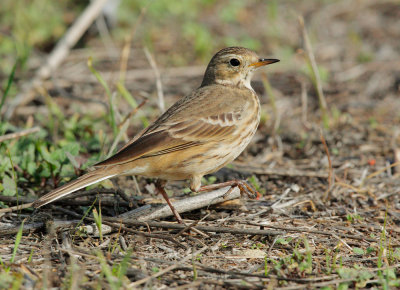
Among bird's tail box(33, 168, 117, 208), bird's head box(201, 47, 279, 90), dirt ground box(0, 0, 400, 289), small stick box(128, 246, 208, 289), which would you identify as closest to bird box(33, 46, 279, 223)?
bird's tail box(33, 168, 117, 208)

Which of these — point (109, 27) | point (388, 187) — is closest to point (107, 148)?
point (388, 187)

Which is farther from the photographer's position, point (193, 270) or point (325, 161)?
point (325, 161)

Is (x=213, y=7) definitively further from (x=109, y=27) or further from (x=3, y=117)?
(x=3, y=117)

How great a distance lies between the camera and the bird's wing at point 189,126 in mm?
4859

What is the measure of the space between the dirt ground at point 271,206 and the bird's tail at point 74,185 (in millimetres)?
250

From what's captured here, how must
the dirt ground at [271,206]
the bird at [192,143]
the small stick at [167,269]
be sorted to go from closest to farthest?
the small stick at [167,269], the dirt ground at [271,206], the bird at [192,143]

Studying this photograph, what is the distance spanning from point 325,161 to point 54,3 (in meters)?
6.56

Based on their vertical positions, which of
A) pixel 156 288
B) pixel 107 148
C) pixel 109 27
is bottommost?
pixel 156 288

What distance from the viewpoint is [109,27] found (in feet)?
32.4

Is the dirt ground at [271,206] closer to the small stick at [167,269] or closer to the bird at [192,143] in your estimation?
the small stick at [167,269]

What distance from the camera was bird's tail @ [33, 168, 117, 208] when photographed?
4363 millimetres

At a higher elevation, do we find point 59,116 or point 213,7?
point 213,7

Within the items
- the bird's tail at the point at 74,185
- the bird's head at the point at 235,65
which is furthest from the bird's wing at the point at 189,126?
the bird's head at the point at 235,65

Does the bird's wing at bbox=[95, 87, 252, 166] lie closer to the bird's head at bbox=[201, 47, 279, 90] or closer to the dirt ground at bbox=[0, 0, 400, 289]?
the bird's head at bbox=[201, 47, 279, 90]
